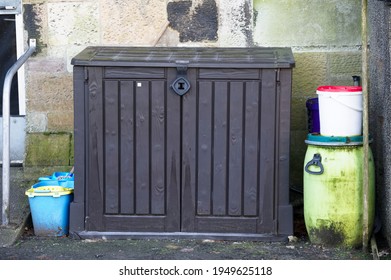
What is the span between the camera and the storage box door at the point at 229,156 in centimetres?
694

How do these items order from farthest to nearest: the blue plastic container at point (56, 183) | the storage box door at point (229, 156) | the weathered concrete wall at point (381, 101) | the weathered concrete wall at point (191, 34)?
the weathered concrete wall at point (191, 34), the blue plastic container at point (56, 183), the storage box door at point (229, 156), the weathered concrete wall at point (381, 101)

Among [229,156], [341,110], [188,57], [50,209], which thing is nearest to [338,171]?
[341,110]

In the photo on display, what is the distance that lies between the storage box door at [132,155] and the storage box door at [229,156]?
12 cm

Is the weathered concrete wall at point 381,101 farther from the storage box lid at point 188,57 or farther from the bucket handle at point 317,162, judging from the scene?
the storage box lid at point 188,57

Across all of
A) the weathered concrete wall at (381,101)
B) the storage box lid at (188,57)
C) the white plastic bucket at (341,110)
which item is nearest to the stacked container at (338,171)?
the white plastic bucket at (341,110)

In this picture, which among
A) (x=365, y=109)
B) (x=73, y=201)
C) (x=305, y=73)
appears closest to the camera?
(x=365, y=109)

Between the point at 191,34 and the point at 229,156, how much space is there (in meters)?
1.32

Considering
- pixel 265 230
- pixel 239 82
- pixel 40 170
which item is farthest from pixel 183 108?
pixel 40 170

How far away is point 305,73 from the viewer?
25.5ft

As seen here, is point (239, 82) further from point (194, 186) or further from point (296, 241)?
point (296, 241)

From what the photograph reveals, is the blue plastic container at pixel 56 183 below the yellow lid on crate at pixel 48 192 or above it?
above

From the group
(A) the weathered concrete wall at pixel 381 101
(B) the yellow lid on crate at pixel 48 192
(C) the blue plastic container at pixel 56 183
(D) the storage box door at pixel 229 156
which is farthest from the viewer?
(C) the blue plastic container at pixel 56 183

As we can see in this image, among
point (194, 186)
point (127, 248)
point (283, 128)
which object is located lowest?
point (127, 248)

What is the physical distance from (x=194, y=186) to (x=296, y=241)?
869 millimetres
